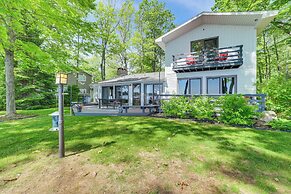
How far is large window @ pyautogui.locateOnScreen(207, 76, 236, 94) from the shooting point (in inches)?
409

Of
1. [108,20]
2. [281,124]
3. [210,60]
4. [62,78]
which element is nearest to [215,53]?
[210,60]

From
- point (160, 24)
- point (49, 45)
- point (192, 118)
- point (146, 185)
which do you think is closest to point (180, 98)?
point (192, 118)

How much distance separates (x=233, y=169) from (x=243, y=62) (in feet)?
29.8

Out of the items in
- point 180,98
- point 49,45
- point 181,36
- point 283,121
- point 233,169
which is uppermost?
point 181,36

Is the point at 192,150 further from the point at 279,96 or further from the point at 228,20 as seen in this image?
the point at 228,20

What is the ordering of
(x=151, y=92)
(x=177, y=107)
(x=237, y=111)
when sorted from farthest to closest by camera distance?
(x=151, y=92) < (x=177, y=107) < (x=237, y=111)

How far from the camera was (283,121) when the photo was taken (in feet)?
21.5

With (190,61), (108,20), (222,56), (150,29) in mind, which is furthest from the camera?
(150,29)

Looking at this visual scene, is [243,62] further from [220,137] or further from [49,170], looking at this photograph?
[49,170]

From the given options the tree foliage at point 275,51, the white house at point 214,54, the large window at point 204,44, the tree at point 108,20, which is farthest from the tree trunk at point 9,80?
the tree foliage at point 275,51

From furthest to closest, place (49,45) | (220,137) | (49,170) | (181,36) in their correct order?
(181,36)
(49,45)
(220,137)
(49,170)

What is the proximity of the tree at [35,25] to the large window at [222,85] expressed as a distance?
909 cm

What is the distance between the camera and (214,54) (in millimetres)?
10570

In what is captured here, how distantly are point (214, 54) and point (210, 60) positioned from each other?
1.70 ft
